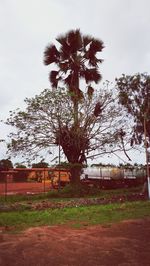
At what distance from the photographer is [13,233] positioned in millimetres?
8039

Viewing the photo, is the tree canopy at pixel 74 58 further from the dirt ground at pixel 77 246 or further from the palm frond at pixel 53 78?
the dirt ground at pixel 77 246

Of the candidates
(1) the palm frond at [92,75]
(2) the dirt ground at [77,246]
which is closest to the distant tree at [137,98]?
(1) the palm frond at [92,75]

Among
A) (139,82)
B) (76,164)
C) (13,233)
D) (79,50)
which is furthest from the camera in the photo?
(139,82)

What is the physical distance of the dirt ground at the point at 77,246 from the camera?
5.38 m

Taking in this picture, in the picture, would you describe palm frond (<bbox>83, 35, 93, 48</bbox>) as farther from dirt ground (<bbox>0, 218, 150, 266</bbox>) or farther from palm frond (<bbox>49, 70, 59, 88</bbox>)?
dirt ground (<bbox>0, 218, 150, 266</bbox>)

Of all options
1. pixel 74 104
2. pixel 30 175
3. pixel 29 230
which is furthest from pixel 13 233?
pixel 30 175

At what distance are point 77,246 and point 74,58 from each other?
1812cm

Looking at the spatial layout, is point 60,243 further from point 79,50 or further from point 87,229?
point 79,50

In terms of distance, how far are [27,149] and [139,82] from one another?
10713 millimetres

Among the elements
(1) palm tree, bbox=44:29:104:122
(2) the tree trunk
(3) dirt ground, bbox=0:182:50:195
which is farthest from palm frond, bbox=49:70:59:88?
(3) dirt ground, bbox=0:182:50:195

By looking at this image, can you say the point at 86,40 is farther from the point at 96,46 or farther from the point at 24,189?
the point at 24,189

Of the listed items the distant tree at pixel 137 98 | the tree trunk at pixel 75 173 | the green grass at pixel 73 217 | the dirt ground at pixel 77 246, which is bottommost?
the green grass at pixel 73 217

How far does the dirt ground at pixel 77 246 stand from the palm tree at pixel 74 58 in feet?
49.8

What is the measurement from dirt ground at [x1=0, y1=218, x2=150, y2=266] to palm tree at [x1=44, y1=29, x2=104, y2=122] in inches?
598
